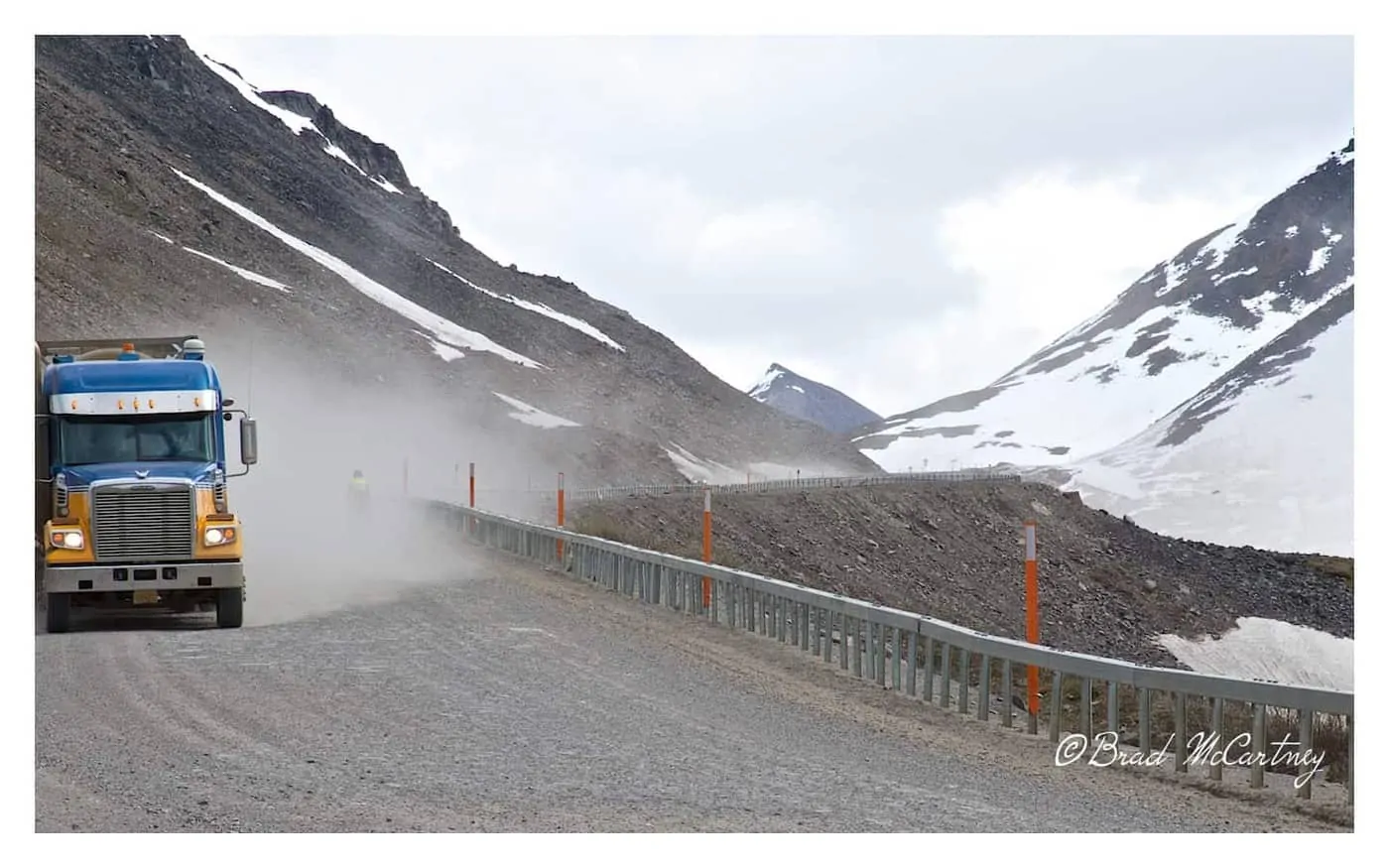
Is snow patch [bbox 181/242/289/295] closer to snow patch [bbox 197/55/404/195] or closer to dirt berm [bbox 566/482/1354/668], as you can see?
dirt berm [bbox 566/482/1354/668]

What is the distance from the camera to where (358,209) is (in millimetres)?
130250

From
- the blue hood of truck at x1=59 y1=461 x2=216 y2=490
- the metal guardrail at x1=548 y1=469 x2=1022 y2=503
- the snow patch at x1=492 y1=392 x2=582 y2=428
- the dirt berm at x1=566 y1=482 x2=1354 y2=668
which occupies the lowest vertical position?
the dirt berm at x1=566 y1=482 x2=1354 y2=668

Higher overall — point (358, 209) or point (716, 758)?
point (358, 209)

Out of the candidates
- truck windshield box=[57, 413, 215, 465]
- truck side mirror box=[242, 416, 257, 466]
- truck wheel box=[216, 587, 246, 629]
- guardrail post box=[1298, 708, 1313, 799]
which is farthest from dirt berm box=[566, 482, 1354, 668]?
guardrail post box=[1298, 708, 1313, 799]

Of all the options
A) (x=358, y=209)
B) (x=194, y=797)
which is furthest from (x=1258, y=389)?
(x=194, y=797)

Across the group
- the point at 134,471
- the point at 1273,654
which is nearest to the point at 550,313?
the point at 1273,654

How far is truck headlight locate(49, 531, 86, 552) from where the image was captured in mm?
16516

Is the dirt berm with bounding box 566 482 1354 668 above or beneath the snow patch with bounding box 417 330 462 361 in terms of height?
beneath

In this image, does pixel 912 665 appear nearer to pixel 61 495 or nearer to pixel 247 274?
pixel 61 495

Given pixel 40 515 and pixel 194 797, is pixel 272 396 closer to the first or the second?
pixel 40 515

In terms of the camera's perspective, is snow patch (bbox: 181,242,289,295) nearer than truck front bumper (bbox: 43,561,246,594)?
No

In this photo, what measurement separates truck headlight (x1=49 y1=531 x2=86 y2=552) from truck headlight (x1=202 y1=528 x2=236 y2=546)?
1.26m

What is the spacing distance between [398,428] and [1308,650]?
139 ft

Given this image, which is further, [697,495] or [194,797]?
[697,495]
